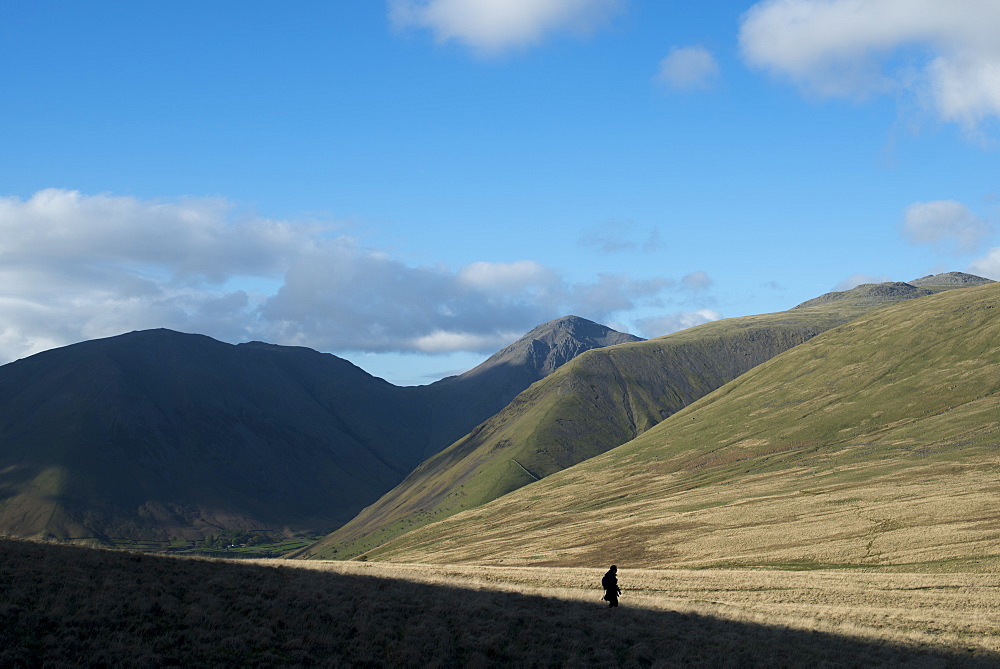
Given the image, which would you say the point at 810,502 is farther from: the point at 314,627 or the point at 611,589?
the point at 314,627

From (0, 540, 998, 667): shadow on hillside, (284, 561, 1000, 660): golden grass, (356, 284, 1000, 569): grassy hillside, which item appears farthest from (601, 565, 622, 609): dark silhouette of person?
(356, 284, 1000, 569): grassy hillside

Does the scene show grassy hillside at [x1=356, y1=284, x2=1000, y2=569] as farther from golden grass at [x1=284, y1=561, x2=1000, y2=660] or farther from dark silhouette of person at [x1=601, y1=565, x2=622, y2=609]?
dark silhouette of person at [x1=601, y1=565, x2=622, y2=609]

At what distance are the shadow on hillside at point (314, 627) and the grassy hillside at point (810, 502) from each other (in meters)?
43.1

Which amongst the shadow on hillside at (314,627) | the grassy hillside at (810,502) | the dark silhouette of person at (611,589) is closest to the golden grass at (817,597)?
the dark silhouette of person at (611,589)

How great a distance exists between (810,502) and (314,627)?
329ft

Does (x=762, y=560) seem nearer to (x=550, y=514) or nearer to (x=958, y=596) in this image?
(x=958, y=596)

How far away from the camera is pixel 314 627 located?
27.1 metres

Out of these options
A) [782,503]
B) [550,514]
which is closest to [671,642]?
[782,503]

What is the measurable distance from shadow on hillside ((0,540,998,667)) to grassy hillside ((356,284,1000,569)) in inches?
1697

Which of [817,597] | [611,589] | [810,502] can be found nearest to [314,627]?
[611,589]

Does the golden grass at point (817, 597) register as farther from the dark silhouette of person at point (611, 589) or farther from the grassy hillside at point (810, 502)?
the grassy hillside at point (810, 502)

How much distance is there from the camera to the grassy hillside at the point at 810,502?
3093 inches

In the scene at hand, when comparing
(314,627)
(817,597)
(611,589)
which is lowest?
(817,597)

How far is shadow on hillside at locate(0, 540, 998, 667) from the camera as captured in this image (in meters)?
23.1
